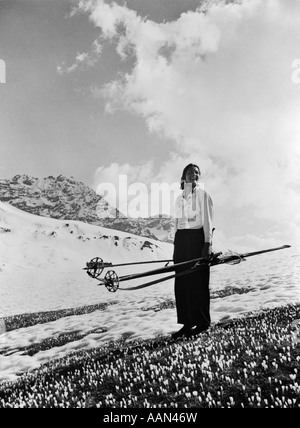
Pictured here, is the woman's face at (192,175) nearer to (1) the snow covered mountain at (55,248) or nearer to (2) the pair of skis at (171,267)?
(2) the pair of skis at (171,267)

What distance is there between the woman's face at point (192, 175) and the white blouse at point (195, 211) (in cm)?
17

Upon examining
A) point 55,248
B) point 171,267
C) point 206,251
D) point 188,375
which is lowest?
point 188,375

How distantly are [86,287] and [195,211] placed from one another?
40.5 metres

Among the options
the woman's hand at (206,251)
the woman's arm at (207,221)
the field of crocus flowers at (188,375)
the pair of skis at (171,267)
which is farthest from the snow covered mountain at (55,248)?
the woman's hand at (206,251)

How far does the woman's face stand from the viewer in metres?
7.46

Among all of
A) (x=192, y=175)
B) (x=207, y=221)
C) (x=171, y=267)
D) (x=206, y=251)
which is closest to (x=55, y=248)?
(x=192, y=175)

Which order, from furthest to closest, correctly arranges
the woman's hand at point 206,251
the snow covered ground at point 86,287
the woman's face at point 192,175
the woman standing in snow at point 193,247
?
the snow covered ground at point 86,287 < the woman's face at point 192,175 < the woman standing in snow at point 193,247 < the woman's hand at point 206,251

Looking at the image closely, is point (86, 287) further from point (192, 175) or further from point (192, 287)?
point (192, 175)

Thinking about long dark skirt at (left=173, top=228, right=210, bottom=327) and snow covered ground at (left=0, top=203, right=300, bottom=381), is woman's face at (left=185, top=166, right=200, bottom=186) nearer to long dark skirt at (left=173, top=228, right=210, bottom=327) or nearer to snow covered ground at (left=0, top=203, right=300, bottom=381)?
long dark skirt at (left=173, top=228, right=210, bottom=327)

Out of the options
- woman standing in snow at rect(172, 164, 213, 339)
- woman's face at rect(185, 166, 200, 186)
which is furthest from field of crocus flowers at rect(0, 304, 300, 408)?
woman's face at rect(185, 166, 200, 186)

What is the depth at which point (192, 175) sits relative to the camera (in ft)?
24.5

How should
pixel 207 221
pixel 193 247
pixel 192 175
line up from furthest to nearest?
1. pixel 192 175
2. pixel 193 247
3. pixel 207 221

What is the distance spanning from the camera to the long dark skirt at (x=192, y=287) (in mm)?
7086
